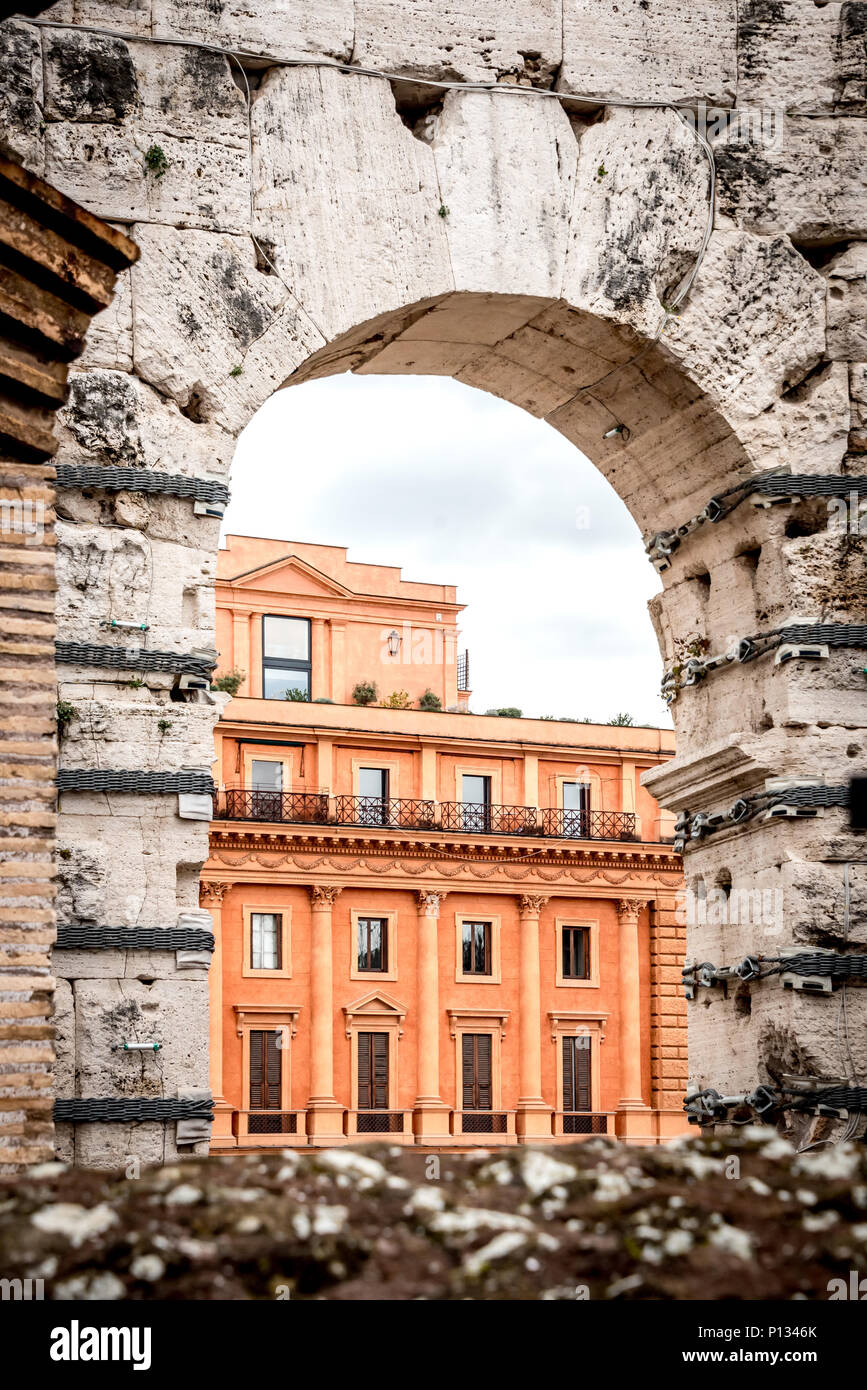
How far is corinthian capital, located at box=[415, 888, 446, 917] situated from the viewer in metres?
39.6

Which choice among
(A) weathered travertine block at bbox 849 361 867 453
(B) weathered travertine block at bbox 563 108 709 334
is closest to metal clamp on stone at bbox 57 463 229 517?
(B) weathered travertine block at bbox 563 108 709 334

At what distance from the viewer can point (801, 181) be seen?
9477mm

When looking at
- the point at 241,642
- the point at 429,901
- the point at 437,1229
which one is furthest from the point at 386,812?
the point at 437,1229

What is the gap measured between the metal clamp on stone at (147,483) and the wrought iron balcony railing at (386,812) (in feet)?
101

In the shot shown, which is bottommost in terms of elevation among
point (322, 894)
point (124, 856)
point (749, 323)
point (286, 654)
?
point (322, 894)

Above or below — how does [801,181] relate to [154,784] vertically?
above

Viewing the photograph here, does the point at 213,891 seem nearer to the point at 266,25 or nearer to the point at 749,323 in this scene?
the point at 749,323

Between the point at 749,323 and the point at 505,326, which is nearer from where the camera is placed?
the point at 749,323

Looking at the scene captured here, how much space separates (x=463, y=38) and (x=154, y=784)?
3.98 m

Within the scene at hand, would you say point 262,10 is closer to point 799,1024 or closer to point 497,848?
point 799,1024

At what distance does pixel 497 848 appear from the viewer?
4009 centimetres

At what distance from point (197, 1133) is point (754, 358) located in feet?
15.2

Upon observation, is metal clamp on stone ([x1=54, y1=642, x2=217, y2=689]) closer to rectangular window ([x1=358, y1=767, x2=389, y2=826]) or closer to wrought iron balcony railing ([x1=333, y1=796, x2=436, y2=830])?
wrought iron balcony railing ([x1=333, y1=796, x2=436, y2=830])

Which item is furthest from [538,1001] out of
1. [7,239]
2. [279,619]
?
[7,239]
